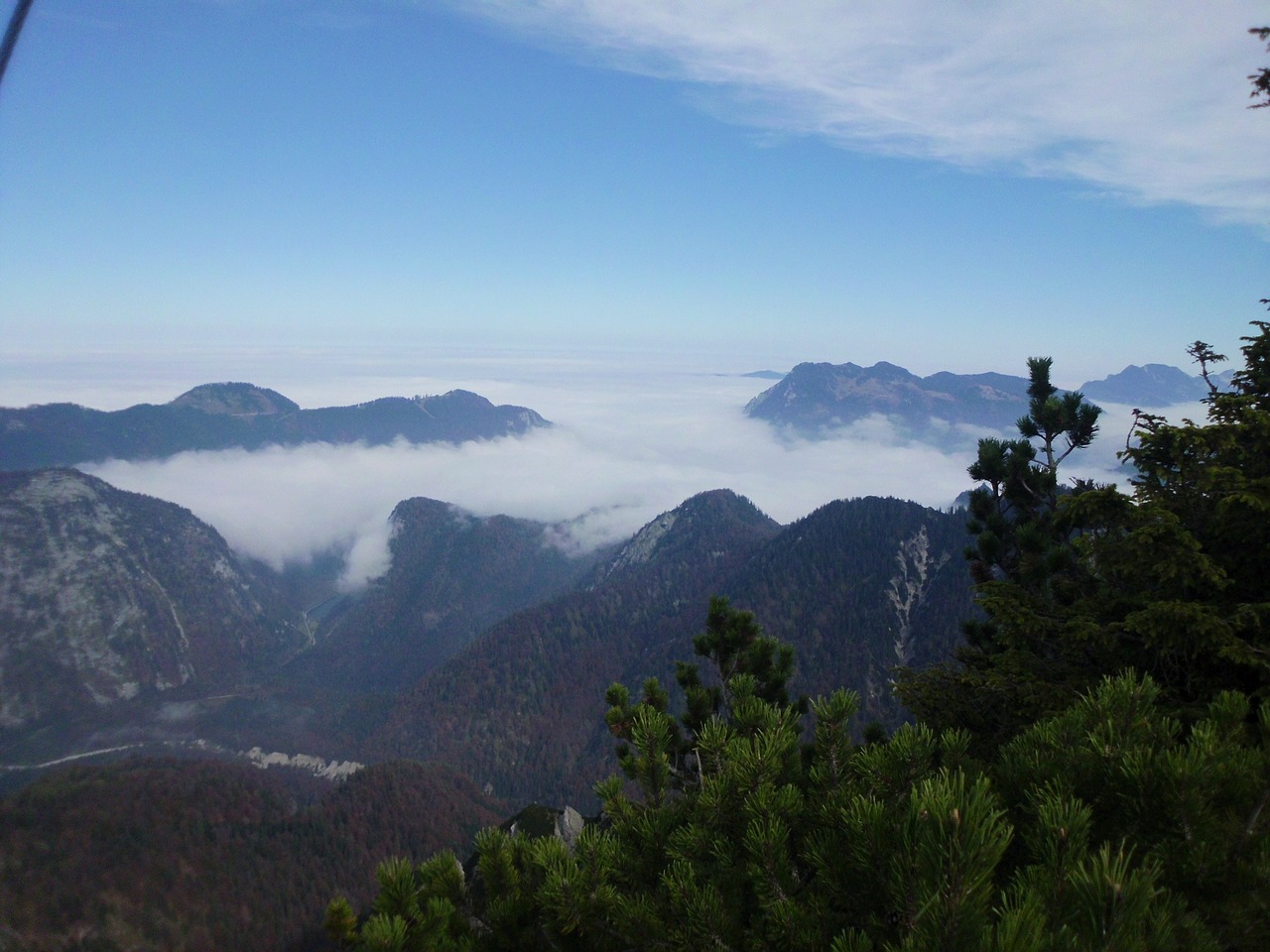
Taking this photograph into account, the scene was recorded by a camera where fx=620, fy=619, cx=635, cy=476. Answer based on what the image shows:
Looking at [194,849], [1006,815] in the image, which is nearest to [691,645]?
[194,849]

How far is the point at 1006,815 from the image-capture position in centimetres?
379

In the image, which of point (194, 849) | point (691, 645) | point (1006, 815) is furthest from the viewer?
point (691, 645)

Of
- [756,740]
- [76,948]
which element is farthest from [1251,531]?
[76,948]

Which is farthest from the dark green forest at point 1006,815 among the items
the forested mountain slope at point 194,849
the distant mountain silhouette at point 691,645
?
the distant mountain silhouette at point 691,645

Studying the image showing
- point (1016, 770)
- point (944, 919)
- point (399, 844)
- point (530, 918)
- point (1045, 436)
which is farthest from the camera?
point (399, 844)

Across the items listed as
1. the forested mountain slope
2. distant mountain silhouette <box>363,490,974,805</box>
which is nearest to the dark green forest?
the forested mountain slope

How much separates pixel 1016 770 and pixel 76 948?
9815 centimetres

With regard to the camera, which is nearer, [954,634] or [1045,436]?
[1045,436]

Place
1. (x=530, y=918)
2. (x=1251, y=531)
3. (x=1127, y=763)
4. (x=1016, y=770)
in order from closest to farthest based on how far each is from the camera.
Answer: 1. (x=1127, y=763)
2. (x=1016, y=770)
3. (x=530, y=918)
4. (x=1251, y=531)

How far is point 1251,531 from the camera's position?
825cm

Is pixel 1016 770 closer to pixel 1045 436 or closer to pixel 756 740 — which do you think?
pixel 756 740

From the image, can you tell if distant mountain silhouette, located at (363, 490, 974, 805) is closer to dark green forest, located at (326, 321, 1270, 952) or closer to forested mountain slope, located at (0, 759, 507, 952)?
forested mountain slope, located at (0, 759, 507, 952)

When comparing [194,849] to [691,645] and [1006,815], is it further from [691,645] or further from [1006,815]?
[1006,815]

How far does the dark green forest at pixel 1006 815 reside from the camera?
272 centimetres
